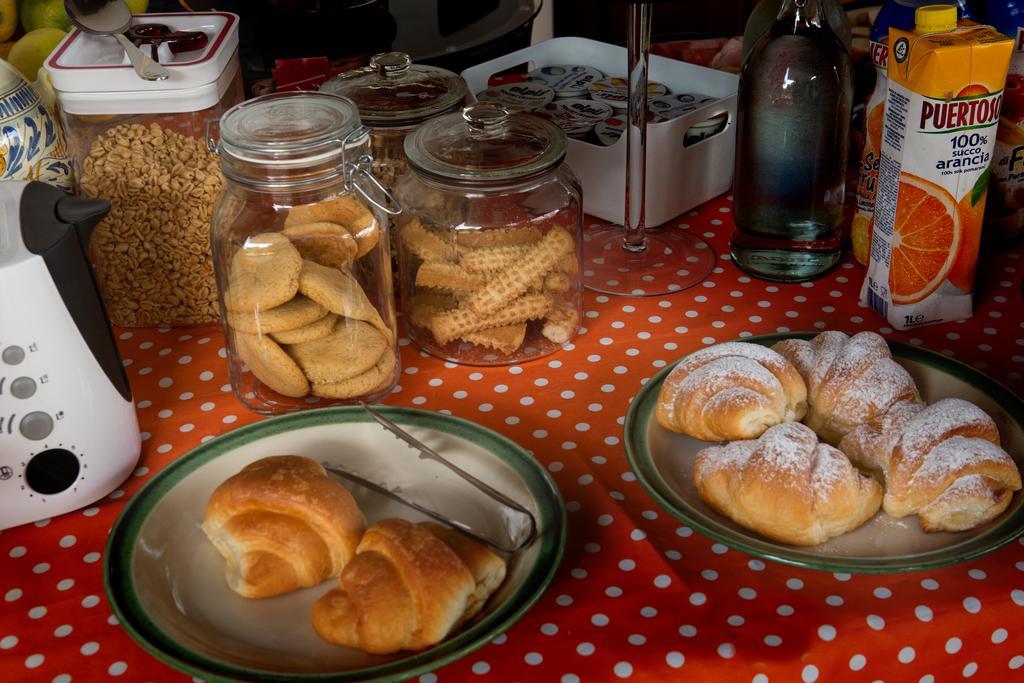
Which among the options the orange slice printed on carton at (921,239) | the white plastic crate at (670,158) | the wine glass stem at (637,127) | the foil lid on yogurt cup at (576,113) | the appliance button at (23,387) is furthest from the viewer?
the foil lid on yogurt cup at (576,113)

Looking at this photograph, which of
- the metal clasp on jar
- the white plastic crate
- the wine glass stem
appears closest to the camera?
the metal clasp on jar

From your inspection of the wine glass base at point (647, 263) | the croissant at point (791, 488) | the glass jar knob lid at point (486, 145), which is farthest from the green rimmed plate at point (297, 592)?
the wine glass base at point (647, 263)

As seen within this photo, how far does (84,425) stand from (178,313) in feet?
0.91

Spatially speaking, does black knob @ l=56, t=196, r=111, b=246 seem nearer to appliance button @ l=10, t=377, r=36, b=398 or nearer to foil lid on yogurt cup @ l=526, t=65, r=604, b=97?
appliance button @ l=10, t=377, r=36, b=398

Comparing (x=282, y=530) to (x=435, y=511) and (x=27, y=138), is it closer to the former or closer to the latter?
(x=435, y=511)

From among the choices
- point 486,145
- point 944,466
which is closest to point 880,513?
point 944,466

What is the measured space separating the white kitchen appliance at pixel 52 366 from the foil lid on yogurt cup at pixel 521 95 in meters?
0.66

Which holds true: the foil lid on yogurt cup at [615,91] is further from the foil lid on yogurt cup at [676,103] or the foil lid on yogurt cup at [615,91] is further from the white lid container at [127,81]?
the white lid container at [127,81]

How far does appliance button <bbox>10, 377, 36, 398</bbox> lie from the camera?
762 millimetres

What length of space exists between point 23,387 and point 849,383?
623 mm

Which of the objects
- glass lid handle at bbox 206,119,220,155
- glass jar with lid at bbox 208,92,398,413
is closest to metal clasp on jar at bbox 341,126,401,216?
glass jar with lid at bbox 208,92,398,413

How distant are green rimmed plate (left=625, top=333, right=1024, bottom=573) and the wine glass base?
230 mm

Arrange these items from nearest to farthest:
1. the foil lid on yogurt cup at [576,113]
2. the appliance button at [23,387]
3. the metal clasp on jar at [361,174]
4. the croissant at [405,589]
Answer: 1. the croissant at [405,589]
2. the appliance button at [23,387]
3. the metal clasp on jar at [361,174]
4. the foil lid on yogurt cup at [576,113]

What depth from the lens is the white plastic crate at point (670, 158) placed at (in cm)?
118
